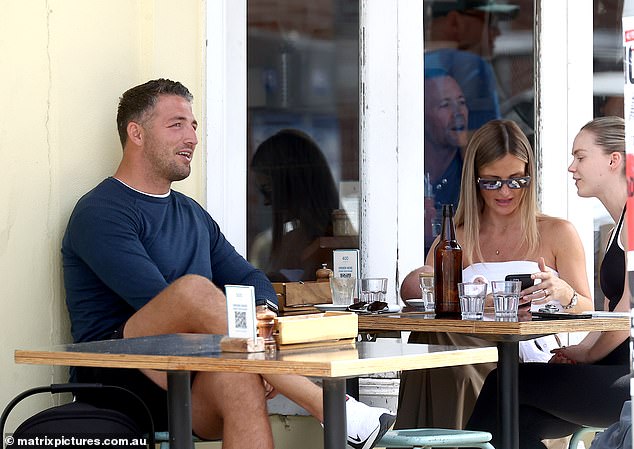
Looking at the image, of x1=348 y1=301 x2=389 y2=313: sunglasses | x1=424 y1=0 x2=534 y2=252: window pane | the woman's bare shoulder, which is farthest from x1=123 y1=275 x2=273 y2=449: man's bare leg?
x1=424 y1=0 x2=534 y2=252: window pane

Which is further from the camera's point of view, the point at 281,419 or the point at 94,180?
the point at 281,419

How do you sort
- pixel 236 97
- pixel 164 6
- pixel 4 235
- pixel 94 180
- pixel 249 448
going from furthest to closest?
pixel 236 97 < pixel 164 6 < pixel 94 180 < pixel 4 235 < pixel 249 448

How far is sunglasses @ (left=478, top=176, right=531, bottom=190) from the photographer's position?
4234 mm

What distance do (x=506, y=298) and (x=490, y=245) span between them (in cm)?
112

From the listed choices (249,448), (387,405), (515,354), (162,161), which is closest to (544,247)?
(387,405)

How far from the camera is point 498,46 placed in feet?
21.1

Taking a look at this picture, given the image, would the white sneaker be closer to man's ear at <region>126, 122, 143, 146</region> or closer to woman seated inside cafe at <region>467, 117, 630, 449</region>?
woman seated inside cafe at <region>467, 117, 630, 449</region>

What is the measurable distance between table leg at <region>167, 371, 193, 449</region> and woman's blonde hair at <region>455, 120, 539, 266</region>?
1888 millimetres

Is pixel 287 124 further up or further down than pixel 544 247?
further up

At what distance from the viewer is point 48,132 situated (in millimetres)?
3600

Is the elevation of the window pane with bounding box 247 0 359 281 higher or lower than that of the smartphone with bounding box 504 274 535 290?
higher

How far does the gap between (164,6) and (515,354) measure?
1928 mm

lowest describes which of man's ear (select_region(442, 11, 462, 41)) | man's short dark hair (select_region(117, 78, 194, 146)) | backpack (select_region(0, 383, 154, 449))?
backpack (select_region(0, 383, 154, 449))

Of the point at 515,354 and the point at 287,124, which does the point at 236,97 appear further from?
the point at 515,354
